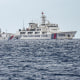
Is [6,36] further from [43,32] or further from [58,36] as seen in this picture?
[58,36]

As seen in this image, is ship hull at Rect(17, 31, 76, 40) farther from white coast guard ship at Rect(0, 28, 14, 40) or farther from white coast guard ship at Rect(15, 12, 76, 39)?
white coast guard ship at Rect(0, 28, 14, 40)

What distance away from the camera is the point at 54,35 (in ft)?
509

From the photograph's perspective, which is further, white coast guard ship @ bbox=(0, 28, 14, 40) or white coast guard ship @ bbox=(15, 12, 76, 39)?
white coast guard ship @ bbox=(0, 28, 14, 40)

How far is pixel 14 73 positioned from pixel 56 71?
3.33m

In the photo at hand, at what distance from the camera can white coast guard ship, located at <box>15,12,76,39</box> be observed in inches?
6132

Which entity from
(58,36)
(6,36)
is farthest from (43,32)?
(6,36)

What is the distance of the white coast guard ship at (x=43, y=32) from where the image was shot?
6132 inches

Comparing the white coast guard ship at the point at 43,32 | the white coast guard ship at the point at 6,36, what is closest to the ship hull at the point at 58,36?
the white coast guard ship at the point at 43,32

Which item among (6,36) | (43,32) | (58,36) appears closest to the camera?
(58,36)

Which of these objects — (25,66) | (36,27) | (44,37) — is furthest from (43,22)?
(25,66)

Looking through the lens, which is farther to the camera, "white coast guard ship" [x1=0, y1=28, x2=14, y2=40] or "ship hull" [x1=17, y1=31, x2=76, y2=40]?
"white coast guard ship" [x1=0, y1=28, x2=14, y2=40]

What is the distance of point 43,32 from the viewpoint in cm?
15850

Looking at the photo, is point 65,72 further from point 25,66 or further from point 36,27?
point 36,27

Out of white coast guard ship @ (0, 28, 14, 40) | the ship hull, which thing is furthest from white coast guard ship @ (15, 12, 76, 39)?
white coast guard ship @ (0, 28, 14, 40)
